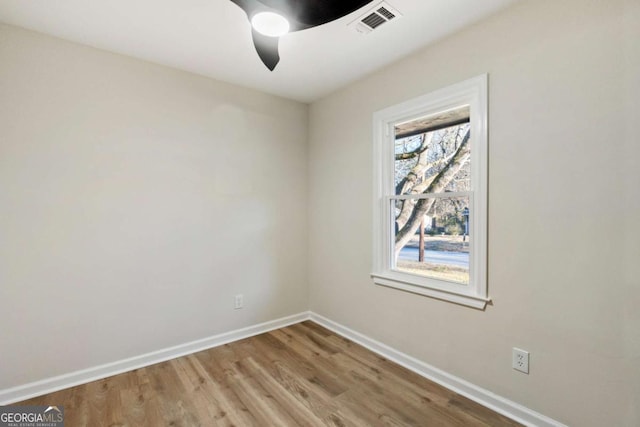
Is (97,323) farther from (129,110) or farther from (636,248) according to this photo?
(636,248)

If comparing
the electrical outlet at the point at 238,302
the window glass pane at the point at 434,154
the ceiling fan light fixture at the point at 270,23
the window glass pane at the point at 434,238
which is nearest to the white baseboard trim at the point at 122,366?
the electrical outlet at the point at 238,302

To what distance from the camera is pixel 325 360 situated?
8.38 ft

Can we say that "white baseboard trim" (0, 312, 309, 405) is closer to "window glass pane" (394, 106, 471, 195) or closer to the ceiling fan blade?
"window glass pane" (394, 106, 471, 195)

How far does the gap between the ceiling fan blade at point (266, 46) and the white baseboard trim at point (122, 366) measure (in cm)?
251

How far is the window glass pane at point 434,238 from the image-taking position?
2.19 m

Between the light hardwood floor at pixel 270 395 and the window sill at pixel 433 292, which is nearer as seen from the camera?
the light hardwood floor at pixel 270 395

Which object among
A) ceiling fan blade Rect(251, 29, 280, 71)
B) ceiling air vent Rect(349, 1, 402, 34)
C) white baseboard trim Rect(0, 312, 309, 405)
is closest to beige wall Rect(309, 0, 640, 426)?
ceiling air vent Rect(349, 1, 402, 34)

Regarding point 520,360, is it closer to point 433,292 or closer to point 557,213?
point 433,292

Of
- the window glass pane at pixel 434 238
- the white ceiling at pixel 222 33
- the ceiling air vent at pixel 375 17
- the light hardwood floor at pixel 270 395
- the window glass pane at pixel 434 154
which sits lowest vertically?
the light hardwood floor at pixel 270 395

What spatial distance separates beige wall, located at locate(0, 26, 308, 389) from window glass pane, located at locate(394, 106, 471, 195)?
1.40 meters

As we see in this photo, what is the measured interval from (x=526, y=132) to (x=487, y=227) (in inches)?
24.7

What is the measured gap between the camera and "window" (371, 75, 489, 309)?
203 cm

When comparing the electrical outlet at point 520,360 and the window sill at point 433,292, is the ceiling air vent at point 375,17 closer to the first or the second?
the window sill at point 433,292

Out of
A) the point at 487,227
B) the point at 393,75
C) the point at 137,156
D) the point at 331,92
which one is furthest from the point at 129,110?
the point at 487,227
